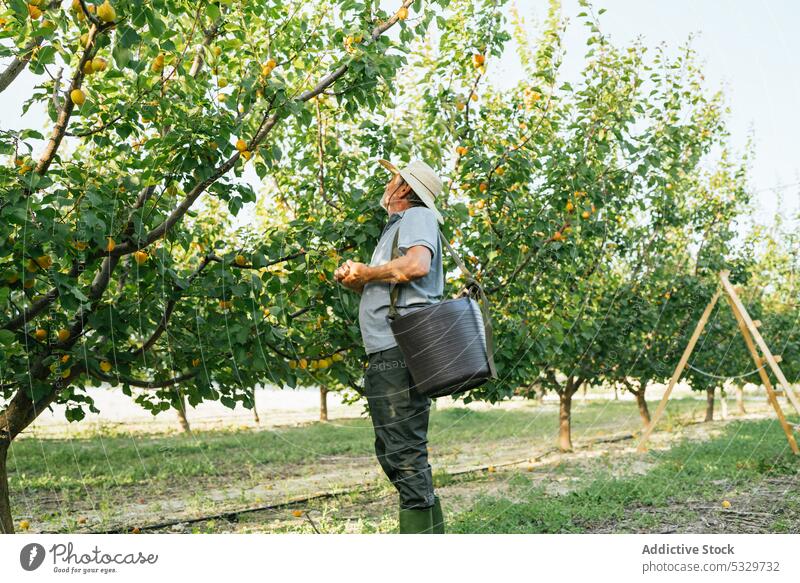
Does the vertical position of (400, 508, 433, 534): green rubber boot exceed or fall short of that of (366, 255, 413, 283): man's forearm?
it falls short

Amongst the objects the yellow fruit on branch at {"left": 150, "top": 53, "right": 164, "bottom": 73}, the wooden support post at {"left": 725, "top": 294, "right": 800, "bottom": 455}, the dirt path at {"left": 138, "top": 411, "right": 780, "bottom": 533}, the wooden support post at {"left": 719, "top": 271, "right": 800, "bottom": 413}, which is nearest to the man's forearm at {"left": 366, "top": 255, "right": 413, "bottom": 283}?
the yellow fruit on branch at {"left": 150, "top": 53, "right": 164, "bottom": 73}

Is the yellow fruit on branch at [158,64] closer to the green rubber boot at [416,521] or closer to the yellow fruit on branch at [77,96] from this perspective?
the yellow fruit on branch at [77,96]

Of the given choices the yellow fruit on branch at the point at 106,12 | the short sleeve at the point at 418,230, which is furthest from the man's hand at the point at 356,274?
the yellow fruit on branch at the point at 106,12

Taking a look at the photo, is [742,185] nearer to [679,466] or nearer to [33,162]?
[679,466]

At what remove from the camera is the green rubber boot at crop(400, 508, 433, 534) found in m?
2.18

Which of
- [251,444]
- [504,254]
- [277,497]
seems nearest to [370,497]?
[277,497]

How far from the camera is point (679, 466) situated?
531 cm

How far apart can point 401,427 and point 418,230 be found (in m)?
0.61

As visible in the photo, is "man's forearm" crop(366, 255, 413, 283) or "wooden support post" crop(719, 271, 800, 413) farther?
"wooden support post" crop(719, 271, 800, 413)

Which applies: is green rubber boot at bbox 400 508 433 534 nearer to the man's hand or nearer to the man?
the man

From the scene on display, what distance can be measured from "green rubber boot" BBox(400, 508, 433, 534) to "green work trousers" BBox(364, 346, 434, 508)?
0.02m

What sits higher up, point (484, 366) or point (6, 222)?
point (6, 222)

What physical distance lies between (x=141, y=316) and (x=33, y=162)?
67 centimetres

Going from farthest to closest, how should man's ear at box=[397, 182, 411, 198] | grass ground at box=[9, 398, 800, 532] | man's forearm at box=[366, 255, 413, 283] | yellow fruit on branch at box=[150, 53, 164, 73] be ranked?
grass ground at box=[9, 398, 800, 532] → yellow fruit on branch at box=[150, 53, 164, 73] → man's ear at box=[397, 182, 411, 198] → man's forearm at box=[366, 255, 413, 283]
